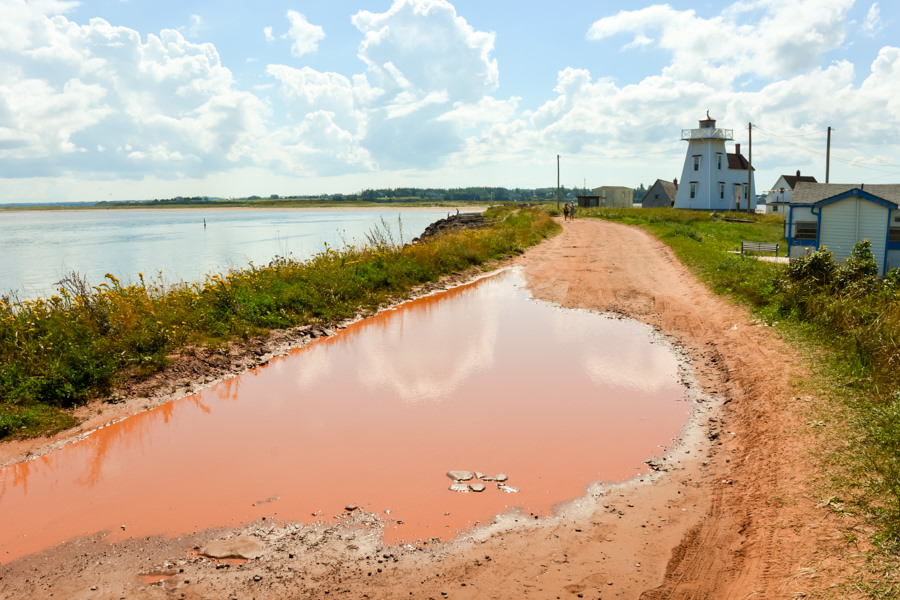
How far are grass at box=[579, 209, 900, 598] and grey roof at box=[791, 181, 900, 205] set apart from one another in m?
4.33

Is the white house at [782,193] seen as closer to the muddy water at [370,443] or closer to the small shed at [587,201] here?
the small shed at [587,201]

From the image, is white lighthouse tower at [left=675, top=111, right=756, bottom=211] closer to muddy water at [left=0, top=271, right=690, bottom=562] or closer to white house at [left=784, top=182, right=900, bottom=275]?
white house at [left=784, top=182, right=900, bottom=275]

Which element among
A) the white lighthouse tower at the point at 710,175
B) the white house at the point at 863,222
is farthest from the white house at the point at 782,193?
the white house at the point at 863,222

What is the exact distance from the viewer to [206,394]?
10.9 m

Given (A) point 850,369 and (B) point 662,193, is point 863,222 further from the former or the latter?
(B) point 662,193

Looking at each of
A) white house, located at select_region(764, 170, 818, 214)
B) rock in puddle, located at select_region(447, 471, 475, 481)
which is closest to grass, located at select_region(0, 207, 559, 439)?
rock in puddle, located at select_region(447, 471, 475, 481)

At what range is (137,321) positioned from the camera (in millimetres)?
12016

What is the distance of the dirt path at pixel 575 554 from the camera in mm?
5180

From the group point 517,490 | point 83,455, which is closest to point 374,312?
point 83,455

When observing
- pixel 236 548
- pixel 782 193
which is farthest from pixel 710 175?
pixel 236 548

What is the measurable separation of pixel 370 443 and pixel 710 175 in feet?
203

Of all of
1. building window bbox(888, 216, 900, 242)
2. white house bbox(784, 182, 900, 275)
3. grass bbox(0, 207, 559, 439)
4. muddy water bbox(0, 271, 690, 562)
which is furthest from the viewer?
white house bbox(784, 182, 900, 275)

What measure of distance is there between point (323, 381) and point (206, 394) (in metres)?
2.09

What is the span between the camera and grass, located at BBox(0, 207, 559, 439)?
9.56 metres
